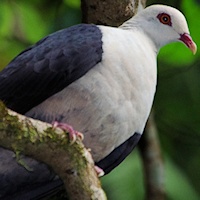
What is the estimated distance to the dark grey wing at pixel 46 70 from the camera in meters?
3.07

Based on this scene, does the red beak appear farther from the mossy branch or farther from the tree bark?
the mossy branch

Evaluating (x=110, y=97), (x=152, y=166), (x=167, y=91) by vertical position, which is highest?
(x=110, y=97)

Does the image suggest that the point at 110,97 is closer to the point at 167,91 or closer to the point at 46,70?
the point at 46,70

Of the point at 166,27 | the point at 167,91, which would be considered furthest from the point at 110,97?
the point at 167,91

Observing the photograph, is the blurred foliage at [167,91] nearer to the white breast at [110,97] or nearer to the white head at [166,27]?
the white head at [166,27]

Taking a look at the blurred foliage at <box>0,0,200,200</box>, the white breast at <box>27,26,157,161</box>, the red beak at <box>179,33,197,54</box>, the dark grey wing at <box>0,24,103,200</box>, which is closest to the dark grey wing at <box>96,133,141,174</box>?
the white breast at <box>27,26,157,161</box>

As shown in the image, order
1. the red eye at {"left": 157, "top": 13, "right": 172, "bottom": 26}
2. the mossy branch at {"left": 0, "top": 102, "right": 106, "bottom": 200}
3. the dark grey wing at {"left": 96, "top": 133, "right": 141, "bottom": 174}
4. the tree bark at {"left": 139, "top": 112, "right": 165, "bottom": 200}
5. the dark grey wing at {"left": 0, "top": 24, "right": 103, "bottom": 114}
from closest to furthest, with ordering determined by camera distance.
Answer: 1. the mossy branch at {"left": 0, "top": 102, "right": 106, "bottom": 200}
2. the dark grey wing at {"left": 0, "top": 24, "right": 103, "bottom": 114}
3. the dark grey wing at {"left": 96, "top": 133, "right": 141, "bottom": 174}
4. the red eye at {"left": 157, "top": 13, "right": 172, "bottom": 26}
5. the tree bark at {"left": 139, "top": 112, "right": 165, "bottom": 200}

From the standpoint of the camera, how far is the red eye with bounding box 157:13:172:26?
3447 mm

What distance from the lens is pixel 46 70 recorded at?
10.2 ft

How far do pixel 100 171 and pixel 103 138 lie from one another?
13cm

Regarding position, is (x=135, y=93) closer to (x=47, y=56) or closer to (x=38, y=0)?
(x=47, y=56)

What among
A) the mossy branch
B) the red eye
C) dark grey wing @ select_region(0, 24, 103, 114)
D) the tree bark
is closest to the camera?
the mossy branch

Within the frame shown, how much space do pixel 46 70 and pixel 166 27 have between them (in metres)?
0.62

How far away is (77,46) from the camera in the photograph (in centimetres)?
317
